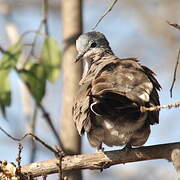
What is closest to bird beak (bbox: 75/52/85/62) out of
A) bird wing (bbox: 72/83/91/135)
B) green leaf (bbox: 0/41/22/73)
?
green leaf (bbox: 0/41/22/73)

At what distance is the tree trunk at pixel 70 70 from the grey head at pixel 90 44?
177 millimetres

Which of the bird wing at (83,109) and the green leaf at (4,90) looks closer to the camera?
the bird wing at (83,109)

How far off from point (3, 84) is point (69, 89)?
2.01 feet

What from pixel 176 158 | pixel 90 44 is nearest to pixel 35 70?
pixel 90 44

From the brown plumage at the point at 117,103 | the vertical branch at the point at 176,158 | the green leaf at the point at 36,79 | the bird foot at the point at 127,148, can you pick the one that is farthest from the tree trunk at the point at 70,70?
the vertical branch at the point at 176,158

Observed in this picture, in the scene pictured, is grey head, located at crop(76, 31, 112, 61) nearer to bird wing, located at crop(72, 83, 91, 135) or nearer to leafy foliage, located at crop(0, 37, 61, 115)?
leafy foliage, located at crop(0, 37, 61, 115)

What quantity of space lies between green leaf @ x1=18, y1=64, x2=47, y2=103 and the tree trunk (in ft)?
0.91

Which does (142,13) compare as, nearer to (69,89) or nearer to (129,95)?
(69,89)

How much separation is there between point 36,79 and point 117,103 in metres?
1.56

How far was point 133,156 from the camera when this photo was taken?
4445 mm

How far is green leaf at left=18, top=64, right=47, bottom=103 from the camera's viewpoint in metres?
5.72

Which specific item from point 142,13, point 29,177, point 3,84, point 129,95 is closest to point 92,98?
point 129,95

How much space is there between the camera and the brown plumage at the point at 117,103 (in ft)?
14.2

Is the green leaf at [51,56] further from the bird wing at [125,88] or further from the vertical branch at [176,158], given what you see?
the vertical branch at [176,158]
